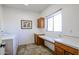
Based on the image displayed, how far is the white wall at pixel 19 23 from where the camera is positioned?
236 inches

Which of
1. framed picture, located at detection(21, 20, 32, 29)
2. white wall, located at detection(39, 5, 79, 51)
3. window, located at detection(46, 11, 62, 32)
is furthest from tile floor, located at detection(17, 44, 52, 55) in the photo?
framed picture, located at detection(21, 20, 32, 29)

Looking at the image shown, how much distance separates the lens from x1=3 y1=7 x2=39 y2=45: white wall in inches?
236

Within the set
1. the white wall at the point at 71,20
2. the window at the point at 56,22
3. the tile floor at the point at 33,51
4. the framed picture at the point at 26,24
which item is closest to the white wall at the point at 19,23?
the framed picture at the point at 26,24

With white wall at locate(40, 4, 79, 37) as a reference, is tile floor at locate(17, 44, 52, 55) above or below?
below

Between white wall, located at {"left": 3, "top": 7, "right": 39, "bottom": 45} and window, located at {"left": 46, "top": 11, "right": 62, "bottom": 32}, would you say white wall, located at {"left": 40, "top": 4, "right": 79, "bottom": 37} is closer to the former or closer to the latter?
window, located at {"left": 46, "top": 11, "right": 62, "bottom": 32}

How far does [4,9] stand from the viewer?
5.93 meters

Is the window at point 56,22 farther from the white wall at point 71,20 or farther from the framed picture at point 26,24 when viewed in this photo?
the framed picture at point 26,24

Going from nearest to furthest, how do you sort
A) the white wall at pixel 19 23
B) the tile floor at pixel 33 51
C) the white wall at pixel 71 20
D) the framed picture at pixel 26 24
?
the white wall at pixel 71 20 < the tile floor at pixel 33 51 < the white wall at pixel 19 23 < the framed picture at pixel 26 24

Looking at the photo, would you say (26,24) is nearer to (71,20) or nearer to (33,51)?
(33,51)
